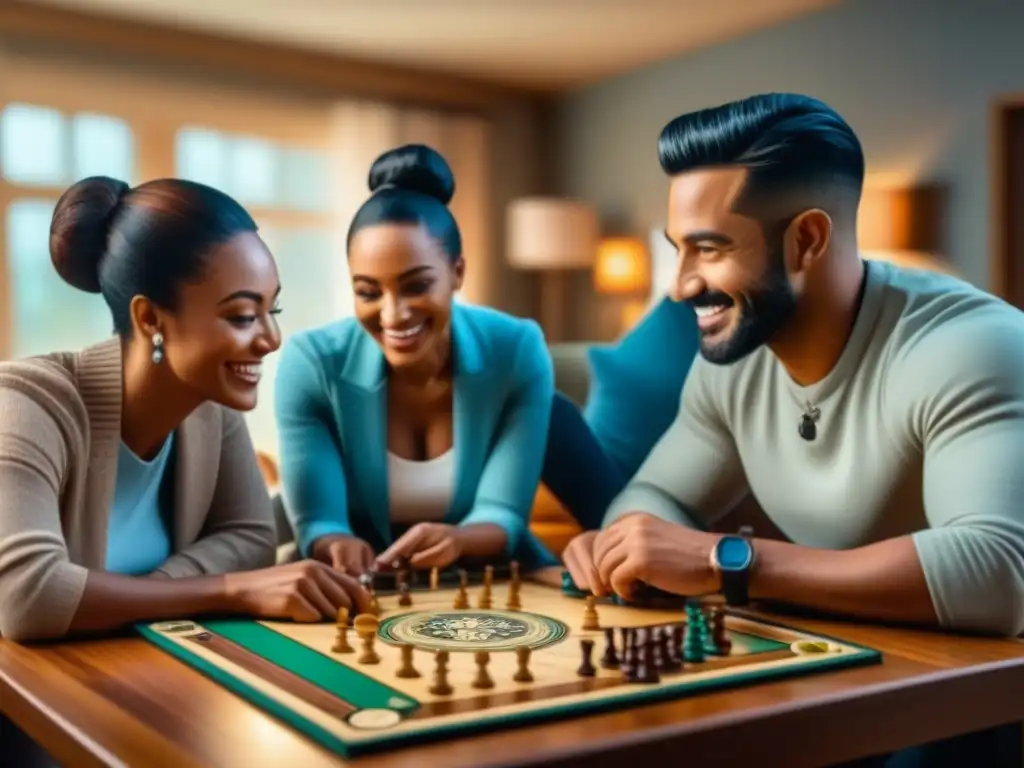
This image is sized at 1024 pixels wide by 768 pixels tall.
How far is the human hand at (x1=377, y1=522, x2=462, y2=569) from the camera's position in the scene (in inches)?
47.6

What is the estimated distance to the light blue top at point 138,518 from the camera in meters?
1.09

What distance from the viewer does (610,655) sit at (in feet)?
2.85

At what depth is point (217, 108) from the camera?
4.81 metres

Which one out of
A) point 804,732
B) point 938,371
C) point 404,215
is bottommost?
point 804,732

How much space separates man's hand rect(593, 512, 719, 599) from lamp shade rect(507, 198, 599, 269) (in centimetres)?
408

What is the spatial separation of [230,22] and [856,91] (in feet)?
8.58

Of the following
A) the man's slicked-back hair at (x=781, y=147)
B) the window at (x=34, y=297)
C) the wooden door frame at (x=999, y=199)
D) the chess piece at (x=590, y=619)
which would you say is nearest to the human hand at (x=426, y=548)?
the chess piece at (x=590, y=619)

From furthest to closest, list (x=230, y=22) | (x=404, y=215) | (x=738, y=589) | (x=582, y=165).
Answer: (x=582, y=165) → (x=230, y=22) → (x=404, y=215) → (x=738, y=589)

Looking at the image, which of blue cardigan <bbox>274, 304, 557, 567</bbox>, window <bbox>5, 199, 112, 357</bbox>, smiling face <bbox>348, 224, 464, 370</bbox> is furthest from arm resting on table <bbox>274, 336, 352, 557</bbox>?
window <bbox>5, 199, 112, 357</bbox>

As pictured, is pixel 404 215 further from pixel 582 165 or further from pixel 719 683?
pixel 582 165

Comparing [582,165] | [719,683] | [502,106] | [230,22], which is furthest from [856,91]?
[719,683]

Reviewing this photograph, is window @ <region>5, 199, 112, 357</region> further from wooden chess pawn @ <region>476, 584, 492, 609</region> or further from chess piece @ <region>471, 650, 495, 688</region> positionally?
chess piece @ <region>471, 650, 495, 688</region>

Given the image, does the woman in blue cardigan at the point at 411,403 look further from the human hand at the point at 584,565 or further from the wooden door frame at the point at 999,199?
the wooden door frame at the point at 999,199

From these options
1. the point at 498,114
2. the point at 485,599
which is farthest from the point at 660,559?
the point at 498,114
